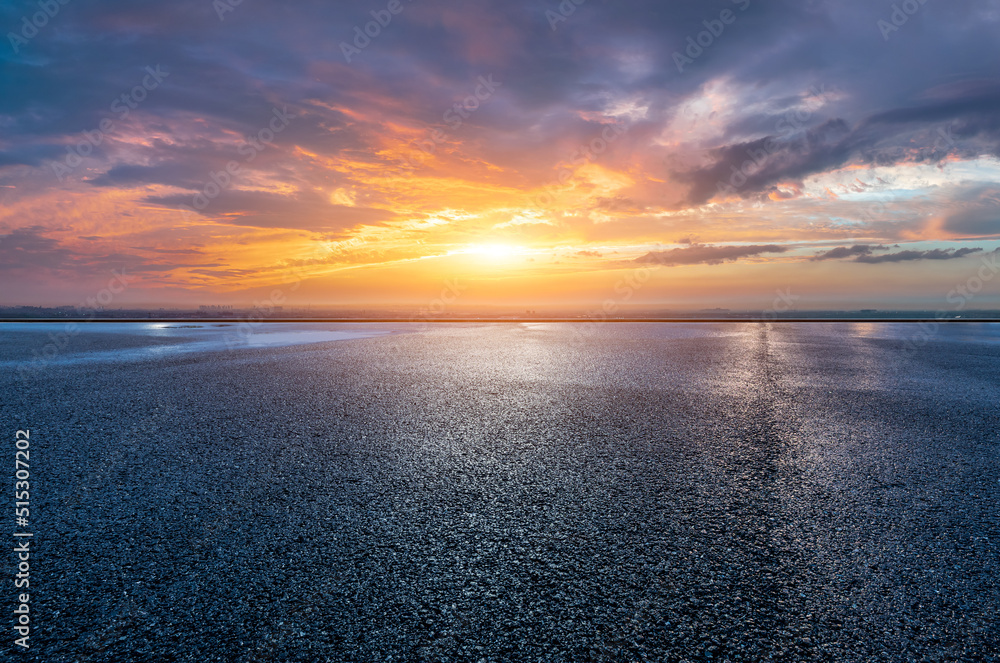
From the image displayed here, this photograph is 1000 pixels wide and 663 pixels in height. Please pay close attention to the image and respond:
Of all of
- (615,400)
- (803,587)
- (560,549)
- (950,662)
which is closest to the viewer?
(950,662)

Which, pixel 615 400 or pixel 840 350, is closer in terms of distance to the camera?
pixel 615 400

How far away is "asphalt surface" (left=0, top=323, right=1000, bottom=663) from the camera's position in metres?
2.77

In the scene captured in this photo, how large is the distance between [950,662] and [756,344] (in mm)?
20611

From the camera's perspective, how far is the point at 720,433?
689 centimetres

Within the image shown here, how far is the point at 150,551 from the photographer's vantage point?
3.66 meters

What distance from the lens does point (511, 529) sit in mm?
3986

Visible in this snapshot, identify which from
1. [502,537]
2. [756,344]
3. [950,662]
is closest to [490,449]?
[502,537]

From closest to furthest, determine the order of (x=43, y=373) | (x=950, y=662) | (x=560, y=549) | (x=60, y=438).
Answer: (x=950, y=662) < (x=560, y=549) < (x=60, y=438) < (x=43, y=373)

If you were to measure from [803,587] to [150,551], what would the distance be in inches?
179

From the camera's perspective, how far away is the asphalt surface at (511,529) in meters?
2.77

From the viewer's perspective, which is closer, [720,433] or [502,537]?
[502,537]

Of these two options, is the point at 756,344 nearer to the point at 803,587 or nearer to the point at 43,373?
the point at 803,587

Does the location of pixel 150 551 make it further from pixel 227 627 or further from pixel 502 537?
pixel 502 537

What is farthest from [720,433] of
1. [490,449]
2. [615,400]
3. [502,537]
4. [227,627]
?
[227,627]
